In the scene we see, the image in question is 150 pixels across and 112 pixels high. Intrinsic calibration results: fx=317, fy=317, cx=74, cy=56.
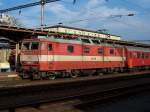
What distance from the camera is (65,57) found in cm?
2664

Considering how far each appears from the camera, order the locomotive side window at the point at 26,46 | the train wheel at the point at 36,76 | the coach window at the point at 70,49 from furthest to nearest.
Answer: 1. the coach window at the point at 70,49
2. the locomotive side window at the point at 26,46
3. the train wheel at the point at 36,76

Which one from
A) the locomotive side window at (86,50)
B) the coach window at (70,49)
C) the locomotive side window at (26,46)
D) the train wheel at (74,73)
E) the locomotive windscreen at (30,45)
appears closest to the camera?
the locomotive windscreen at (30,45)

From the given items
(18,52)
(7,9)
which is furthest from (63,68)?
(7,9)

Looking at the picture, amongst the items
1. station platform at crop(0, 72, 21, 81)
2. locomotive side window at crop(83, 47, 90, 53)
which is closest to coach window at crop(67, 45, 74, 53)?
locomotive side window at crop(83, 47, 90, 53)

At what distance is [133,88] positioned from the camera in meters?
19.5

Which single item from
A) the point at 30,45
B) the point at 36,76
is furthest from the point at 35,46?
the point at 36,76

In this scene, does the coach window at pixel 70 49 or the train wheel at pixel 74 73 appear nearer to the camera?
the coach window at pixel 70 49

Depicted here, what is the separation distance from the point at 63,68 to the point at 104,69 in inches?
300

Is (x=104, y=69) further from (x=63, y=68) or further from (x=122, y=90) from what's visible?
(x=122, y=90)

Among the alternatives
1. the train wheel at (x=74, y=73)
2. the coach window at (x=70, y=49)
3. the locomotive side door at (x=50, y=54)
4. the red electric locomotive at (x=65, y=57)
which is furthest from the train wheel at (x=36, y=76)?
the train wheel at (x=74, y=73)

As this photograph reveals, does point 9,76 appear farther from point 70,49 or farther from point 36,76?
point 70,49

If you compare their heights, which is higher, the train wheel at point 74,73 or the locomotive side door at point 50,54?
the locomotive side door at point 50,54

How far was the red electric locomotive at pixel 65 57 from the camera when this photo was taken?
24891mm

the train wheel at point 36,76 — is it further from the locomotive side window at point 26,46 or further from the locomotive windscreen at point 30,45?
the locomotive side window at point 26,46
